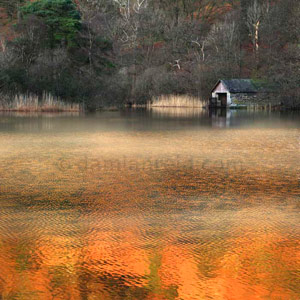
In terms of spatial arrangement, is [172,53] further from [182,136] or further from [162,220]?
[162,220]

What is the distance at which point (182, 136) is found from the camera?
21.1 meters

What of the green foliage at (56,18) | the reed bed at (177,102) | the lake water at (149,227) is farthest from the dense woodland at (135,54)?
the lake water at (149,227)

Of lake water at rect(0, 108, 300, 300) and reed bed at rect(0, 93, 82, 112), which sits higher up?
reed bed at rect(0, 93, 82, 112)

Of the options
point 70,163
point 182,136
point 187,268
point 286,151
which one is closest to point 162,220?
point 187,268

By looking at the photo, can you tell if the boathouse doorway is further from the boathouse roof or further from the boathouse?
the boathouse roof

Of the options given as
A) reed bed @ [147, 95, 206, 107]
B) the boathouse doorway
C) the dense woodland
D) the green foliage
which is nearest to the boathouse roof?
the dense woodland

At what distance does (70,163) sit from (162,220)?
6.20 meters

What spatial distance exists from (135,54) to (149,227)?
7694 cm

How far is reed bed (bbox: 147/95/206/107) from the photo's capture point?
59250 millimetres

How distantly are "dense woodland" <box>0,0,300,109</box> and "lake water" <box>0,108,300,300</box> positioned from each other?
3611cm

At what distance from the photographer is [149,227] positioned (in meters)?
7.11

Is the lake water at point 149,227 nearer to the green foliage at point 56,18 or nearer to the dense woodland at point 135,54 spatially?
the dense woodland at point 135,54

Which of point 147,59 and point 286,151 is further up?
point 147,59

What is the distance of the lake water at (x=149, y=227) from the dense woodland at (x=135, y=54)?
36109 mm
